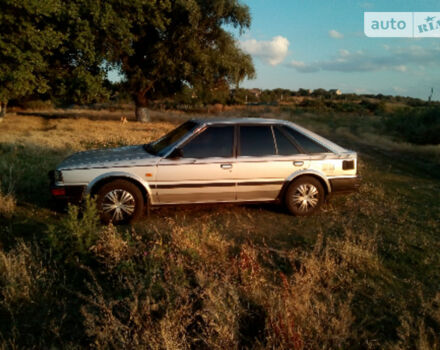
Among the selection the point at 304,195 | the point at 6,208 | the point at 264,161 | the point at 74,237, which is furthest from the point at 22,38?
the point at 304,195

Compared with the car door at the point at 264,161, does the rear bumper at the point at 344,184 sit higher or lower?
lower

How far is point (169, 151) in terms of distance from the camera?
16.0ft

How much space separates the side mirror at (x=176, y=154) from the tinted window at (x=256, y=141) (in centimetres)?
97

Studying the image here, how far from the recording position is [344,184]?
5418mm

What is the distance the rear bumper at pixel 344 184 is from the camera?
540 cm

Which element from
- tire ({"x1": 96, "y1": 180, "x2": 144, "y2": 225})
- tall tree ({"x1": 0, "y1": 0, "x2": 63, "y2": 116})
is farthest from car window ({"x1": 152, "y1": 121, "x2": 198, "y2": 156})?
tall tree ({"x1": 0, "y1": 0, "x2": 63, "y2": 116})

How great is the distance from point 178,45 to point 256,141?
13.8 m

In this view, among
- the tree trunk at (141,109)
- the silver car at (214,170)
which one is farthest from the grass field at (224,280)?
the tree trunk at (141,109)

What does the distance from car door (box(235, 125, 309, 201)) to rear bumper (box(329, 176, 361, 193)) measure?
2.02ft

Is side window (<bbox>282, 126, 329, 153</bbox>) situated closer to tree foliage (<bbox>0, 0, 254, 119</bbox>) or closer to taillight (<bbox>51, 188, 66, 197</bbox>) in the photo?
taillight (<bbox>51, 188, 66, 197</bbox>)

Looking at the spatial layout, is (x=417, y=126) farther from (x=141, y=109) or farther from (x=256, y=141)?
(x=256, y=141)

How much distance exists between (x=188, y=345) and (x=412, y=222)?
4.49 meters

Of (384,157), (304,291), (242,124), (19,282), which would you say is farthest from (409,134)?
(19,282)

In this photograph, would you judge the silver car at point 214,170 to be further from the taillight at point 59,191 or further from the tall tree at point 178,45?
the tall tree at point 178,45
